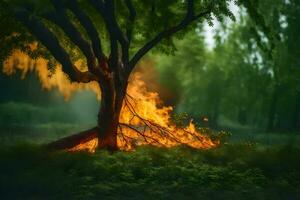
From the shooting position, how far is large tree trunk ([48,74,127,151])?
1664 cm

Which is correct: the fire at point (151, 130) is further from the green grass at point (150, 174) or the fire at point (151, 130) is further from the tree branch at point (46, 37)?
the tree branch at point (46, 37)

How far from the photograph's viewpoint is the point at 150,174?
41.0ft

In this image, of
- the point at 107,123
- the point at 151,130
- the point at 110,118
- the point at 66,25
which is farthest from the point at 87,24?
the point at 151,130

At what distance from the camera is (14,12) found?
1391cm

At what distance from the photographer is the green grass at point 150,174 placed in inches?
417

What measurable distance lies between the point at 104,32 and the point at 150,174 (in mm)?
8690

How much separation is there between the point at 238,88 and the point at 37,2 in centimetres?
3612

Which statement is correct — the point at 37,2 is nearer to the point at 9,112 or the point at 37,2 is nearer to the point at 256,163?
the point at 256,163

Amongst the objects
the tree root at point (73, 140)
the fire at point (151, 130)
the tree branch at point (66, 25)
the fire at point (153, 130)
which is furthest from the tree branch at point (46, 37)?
the fire at point (153, 130)

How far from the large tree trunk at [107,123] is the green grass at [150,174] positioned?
56.2 inches

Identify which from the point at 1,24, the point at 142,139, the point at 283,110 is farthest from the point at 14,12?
the point at 283,110

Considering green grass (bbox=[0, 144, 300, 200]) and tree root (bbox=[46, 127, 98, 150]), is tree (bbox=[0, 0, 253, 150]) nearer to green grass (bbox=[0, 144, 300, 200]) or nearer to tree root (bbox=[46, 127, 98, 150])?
tree root (bbox=[46, 127, 98, 150])

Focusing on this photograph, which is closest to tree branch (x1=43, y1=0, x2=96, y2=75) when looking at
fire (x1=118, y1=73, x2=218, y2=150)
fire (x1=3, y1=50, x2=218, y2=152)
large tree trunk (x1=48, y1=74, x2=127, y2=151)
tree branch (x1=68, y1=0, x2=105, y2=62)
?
tree branch (x1=68, y1=0, x2=105, y2=62)

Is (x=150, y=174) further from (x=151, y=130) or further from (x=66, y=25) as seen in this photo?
(x=151, y=130)
